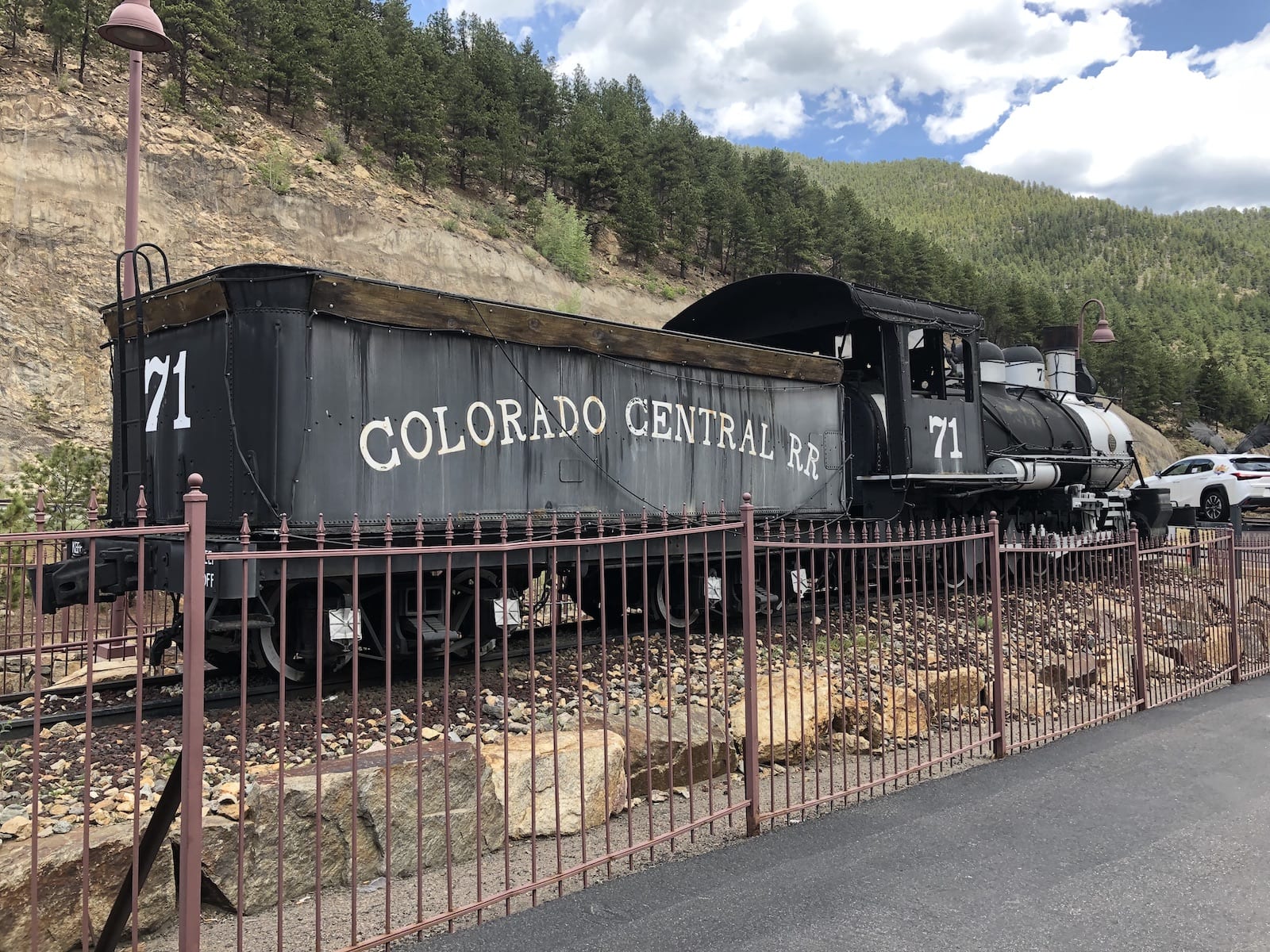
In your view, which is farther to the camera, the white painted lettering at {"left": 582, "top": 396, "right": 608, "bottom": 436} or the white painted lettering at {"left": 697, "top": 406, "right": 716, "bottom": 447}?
the white painted lettering at {"left": 697, "top": 406, "right": 716, "bottom": 447}

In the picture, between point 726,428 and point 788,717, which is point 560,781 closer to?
point 788,717

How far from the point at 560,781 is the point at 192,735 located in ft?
7.52

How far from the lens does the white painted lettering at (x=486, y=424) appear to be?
23.1 ft

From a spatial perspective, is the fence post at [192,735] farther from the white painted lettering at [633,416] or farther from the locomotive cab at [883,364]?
the locomotive cab at [883,364]

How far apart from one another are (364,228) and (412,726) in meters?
26.9

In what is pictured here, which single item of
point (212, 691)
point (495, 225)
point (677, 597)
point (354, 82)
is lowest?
point (212, 691)

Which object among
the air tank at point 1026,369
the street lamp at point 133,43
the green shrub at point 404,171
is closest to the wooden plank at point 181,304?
the street lamp at point 133,43

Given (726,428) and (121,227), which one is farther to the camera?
(121,227)

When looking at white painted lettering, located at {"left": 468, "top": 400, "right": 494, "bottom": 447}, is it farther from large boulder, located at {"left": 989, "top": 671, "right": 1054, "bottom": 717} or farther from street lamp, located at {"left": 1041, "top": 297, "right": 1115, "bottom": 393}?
street lamp, located at {"left": 1041, "top": 297, "right": 1115, "bottom": 393}

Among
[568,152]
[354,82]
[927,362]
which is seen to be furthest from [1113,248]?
[927,362]

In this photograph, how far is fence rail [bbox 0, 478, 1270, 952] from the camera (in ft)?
11.7

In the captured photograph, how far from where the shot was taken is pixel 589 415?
7.89 metres

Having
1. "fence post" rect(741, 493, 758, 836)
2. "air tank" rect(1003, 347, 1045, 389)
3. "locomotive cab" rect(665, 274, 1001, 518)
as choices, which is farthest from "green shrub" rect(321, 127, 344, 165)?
"fence post" rect(741, 493, 758, 836)

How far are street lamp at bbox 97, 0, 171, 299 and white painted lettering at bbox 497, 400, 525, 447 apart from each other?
3.57 metres
